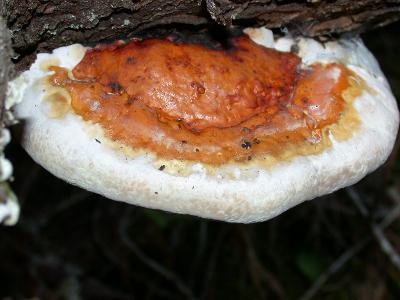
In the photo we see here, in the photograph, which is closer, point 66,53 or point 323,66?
point 66,53

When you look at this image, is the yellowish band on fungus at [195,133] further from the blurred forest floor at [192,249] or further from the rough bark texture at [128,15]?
the blurred forest floor at [192,249]

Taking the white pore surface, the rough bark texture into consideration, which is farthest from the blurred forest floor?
the white pore surface

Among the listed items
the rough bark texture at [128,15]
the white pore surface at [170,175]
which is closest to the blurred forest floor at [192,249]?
the rough bark texture at [128,15]

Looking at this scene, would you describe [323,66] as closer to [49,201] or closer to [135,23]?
[135,23]

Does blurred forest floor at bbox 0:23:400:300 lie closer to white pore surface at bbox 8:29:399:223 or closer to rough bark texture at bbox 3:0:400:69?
rough bark texture at bbox 3:0:400:69

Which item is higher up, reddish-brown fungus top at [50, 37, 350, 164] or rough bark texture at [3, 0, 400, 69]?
rough bark texture at [3, 0, 400, 69]

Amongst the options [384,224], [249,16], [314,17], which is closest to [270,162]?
[249,16]
